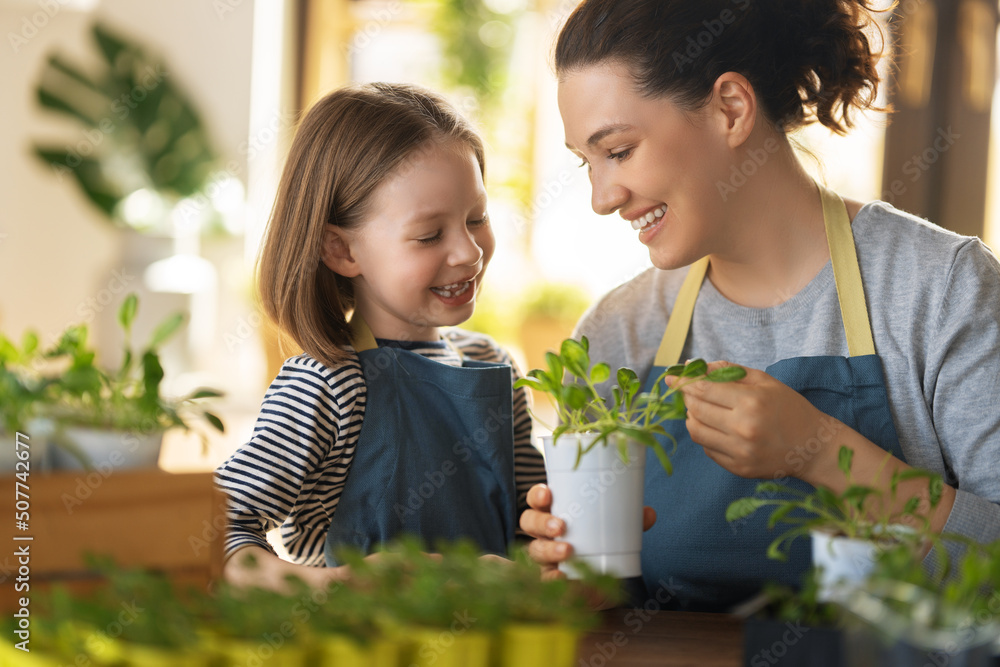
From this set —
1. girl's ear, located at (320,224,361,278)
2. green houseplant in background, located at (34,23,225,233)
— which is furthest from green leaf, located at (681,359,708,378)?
green houseplant in background, located at (34,23,225,233)

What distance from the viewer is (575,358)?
917 millimetres

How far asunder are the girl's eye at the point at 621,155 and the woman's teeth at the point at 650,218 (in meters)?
0.10

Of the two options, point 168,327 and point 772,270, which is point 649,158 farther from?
point 168,327

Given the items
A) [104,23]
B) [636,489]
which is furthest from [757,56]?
[104,23]

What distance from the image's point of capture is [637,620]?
953 mm

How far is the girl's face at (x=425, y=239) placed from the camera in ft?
4.24

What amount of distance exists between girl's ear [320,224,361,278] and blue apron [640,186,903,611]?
0.56 metres

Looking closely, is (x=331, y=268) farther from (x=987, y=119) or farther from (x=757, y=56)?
(x=987, y=119)

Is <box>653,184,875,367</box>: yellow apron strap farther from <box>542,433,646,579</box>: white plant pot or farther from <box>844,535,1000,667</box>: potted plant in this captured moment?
<box>844,535,1000,667</box>: potted plant

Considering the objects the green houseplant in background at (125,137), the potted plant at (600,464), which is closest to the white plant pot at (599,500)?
the potted plant at (600,464)

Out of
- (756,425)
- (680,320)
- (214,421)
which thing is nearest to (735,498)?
(756,425)

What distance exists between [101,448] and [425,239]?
0.66 m

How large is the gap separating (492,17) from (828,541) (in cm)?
545

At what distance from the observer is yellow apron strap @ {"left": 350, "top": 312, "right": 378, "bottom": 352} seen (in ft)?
4.37
